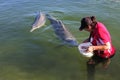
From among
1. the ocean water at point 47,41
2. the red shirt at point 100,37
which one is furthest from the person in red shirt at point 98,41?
the ocean water at point 47,41

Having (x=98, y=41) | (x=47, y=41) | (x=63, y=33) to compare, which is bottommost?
(x=47, y=41)

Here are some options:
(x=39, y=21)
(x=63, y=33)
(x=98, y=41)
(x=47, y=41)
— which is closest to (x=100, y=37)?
(x=98, y=41)

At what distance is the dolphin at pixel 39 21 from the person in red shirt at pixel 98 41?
3533mm

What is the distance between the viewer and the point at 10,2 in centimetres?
1306

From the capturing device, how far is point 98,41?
6781mm

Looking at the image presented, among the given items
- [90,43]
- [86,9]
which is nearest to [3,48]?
[90,43]

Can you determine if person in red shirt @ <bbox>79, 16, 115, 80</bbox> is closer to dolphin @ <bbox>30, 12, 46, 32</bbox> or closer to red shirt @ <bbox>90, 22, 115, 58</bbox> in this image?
red shirt @ <bbox>90, 22, 115, 58</bbox>

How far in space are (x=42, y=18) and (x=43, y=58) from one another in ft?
9.99

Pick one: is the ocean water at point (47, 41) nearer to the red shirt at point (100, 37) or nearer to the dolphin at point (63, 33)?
the dolphin at point (63, 33)

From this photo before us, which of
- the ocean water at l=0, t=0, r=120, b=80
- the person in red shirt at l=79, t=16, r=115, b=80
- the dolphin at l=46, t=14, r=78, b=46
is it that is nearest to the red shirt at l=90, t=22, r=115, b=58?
the person in red shirt at l=79, t=16, r=115, b=80

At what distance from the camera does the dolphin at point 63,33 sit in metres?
8.70

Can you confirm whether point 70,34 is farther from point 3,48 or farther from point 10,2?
point 10,2

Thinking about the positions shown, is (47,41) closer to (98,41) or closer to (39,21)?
(39,21)

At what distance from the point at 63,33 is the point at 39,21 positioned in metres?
1.67
